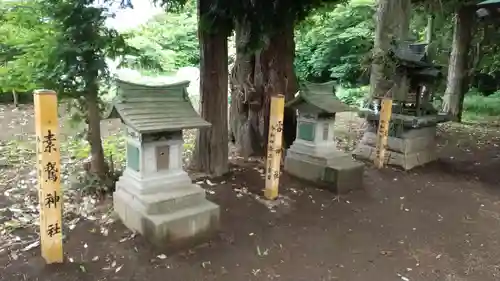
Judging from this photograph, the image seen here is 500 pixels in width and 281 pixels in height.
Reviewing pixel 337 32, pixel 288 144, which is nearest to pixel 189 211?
pixel 288 144

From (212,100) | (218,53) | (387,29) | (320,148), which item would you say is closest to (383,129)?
(320,148)

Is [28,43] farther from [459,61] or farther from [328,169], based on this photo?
[459,61]

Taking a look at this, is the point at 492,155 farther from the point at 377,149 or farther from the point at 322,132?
the point at 322,132

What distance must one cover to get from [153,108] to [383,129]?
495 centimetres

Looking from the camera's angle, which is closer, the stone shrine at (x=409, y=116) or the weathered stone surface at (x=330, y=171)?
the weathered stone surface at (x=330, y=171)

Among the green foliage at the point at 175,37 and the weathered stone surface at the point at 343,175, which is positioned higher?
the green foliage at the point at 175,37

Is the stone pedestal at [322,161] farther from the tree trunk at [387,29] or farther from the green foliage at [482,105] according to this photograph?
the green foliage at [482,105]

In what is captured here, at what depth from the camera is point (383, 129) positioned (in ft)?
25.9

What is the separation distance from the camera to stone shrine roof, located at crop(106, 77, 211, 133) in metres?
4.38

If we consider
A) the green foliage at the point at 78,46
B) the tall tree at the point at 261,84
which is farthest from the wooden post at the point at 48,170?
the tall tree at the point at 261,84

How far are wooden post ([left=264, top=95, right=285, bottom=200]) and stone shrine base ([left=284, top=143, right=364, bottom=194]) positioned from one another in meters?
1.01

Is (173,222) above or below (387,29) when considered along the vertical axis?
below

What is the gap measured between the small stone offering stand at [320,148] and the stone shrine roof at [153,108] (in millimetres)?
2386

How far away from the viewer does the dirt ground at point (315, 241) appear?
4.15 metres
